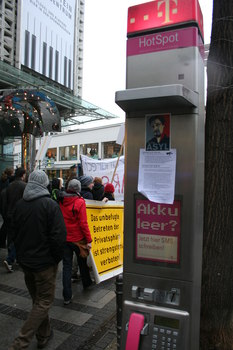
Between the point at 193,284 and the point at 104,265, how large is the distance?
347cm

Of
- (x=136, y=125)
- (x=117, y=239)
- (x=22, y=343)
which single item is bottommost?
(x=22, y=343)

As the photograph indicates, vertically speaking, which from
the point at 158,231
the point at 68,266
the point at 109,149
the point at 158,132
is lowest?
the point at 68,266

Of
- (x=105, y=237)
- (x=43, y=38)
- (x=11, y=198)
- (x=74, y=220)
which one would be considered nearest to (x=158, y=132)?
(x=74, y=220)

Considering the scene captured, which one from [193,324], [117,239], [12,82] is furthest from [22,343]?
[12,82]

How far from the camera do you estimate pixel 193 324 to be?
206 centimetres

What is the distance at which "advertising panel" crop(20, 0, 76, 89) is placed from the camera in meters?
57.4

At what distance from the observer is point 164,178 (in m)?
2.16

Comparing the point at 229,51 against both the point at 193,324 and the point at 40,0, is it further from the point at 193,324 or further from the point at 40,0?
the point at 40,0

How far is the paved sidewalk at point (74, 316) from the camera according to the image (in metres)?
3.50

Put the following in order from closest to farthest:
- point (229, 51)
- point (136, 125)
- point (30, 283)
A: point (136, 125)
point (229, 51)
point (30, 283)

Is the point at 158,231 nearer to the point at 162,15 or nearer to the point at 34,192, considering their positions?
the point at 162,15

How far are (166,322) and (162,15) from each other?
2018mm

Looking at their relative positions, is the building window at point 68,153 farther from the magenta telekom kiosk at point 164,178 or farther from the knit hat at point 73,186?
the magenta telekom kiosk at point 164,178

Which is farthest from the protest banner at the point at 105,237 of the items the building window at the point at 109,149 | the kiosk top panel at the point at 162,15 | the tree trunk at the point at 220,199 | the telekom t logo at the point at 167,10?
the building window at the point at 109,149
